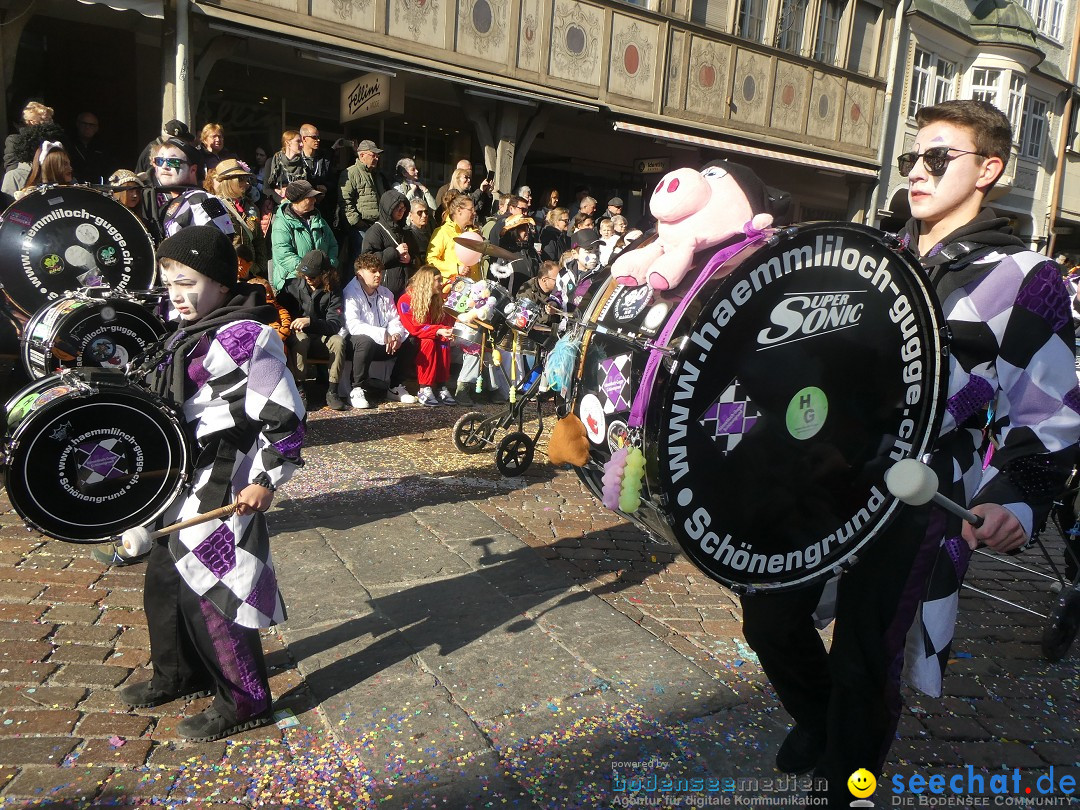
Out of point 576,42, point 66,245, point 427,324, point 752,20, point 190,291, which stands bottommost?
point 427,324

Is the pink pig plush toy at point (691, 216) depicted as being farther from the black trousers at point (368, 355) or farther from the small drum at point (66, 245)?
the black trousers at point (368, 355)

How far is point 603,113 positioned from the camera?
12477mm

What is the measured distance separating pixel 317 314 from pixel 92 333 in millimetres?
3795

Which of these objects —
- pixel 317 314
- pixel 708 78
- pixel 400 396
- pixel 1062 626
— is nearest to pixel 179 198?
pixel 317 314

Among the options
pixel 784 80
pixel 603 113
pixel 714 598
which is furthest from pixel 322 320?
pixel 784 80

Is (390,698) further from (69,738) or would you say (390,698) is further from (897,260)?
(897,260)

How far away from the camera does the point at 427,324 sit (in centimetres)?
847

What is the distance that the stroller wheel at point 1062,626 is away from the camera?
159 inches

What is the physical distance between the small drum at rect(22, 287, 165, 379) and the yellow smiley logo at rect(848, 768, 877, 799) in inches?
144

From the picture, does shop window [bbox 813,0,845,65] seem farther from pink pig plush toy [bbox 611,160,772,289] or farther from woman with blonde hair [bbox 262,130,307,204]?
pink pig plush toy [bbox 611,160,772,289]

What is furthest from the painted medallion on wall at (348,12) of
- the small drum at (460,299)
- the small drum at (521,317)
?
the small drum at (521,317)

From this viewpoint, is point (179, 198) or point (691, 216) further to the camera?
point (179, 198)

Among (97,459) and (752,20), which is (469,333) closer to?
(97,459)

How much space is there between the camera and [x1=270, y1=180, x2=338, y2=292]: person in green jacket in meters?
7.88
